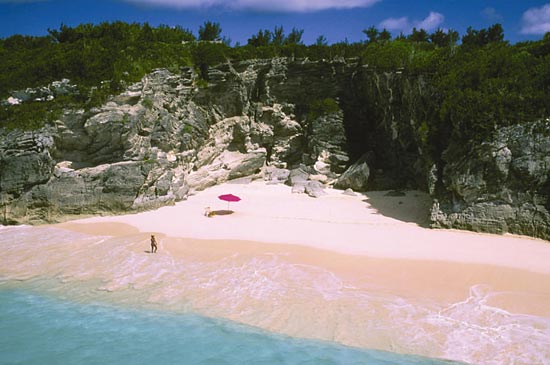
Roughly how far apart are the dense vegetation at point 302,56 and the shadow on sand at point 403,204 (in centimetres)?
437

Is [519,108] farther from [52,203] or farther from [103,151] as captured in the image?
[52,203]

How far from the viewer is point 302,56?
3334 centimetres

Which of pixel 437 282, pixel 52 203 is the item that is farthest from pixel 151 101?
pixel 437 282

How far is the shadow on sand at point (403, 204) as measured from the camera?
20880 mm

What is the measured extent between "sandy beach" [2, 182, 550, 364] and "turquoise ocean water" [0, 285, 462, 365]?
18.5 inches

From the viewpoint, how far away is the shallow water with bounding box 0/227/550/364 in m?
9.99

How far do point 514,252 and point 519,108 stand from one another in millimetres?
7153

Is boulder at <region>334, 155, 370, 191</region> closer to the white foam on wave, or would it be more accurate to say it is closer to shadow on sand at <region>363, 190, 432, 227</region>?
shadow on sand at <region>363, 190, 432, 227</region>

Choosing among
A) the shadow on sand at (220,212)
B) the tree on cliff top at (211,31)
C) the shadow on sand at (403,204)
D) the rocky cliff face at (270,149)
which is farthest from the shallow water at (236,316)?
the tree on cliff top at (211,31)

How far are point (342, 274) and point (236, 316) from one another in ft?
14.9

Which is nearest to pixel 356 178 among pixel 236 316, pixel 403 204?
pixel 403 204

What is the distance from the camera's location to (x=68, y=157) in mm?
23625

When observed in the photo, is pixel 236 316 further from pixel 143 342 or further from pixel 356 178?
pixel 356 178

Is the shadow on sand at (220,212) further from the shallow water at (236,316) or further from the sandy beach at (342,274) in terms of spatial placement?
the shallow water at (236,316)
